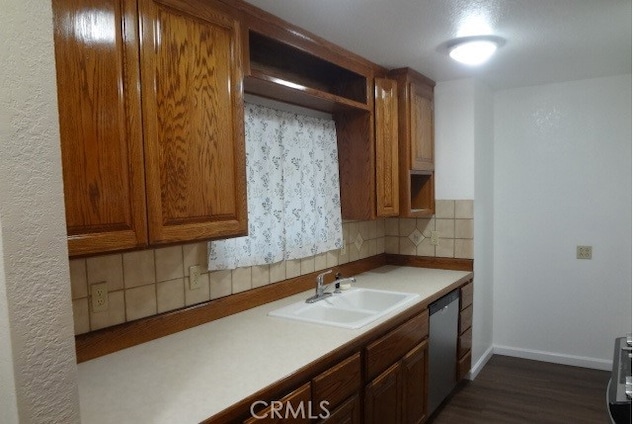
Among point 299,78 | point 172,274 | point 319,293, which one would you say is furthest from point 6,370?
point 299,78

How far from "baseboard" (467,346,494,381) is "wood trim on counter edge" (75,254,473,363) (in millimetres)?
1212

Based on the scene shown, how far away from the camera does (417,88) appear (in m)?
3.00

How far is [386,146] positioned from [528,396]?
192 centimetres

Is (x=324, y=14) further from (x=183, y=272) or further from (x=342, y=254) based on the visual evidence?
(x=342, y=254)

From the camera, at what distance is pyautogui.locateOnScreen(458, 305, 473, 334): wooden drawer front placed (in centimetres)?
297

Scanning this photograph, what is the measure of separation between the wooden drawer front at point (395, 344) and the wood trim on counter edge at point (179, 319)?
26.1 inches

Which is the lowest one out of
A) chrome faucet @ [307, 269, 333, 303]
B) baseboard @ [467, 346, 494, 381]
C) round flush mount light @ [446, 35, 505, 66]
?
baseboard @ [467, 346, 494, 381]

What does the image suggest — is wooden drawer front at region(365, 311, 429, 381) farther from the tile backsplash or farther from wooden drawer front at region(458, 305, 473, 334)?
the tile backsplash

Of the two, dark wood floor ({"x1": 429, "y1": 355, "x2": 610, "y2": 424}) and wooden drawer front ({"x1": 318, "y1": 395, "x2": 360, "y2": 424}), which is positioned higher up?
wooden drawer front ({"x1": 318, "y1": 395, "x2": 360, "y2": 424})

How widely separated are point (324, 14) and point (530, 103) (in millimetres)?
2197

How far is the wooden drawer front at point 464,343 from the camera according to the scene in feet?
9.73

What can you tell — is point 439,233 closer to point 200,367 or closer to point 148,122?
point 200,367

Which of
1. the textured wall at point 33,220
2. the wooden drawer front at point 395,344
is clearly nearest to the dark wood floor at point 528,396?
the wooden drawer front at point 395,344

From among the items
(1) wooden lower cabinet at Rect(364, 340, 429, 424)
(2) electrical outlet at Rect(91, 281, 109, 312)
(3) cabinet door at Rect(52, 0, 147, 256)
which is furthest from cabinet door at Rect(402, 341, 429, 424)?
(3) cabinet door at Rect(52, 0, 147, 256)
